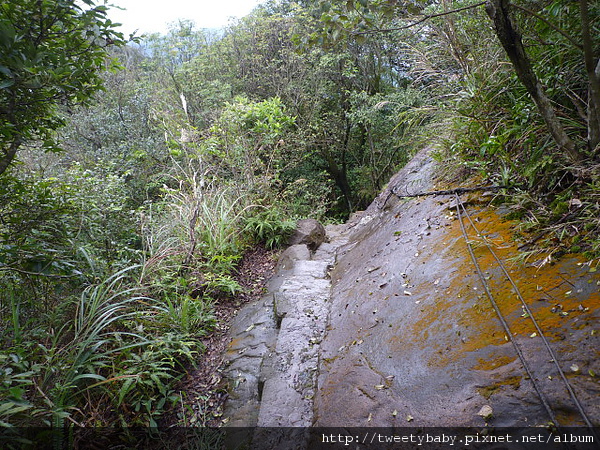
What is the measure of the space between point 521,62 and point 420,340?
1.51m

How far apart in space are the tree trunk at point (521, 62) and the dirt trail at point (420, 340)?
54 cm

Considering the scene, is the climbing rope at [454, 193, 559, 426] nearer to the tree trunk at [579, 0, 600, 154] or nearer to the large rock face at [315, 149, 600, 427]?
the large rock face at [315, 149, 600, 427]

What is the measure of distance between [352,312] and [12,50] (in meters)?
2.33

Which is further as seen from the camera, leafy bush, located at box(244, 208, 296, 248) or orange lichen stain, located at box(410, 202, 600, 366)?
leafy bush, located at box(244, 208, 296, 248)

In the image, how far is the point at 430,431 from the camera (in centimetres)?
133

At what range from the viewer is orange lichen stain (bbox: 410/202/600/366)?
4.58 feet

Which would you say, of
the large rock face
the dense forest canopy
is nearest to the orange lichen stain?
the large rock face

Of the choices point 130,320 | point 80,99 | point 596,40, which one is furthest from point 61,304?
point 596,40

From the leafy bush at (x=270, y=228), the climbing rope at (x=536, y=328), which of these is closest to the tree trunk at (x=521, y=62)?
the climbing rope at (x=536, y=328)

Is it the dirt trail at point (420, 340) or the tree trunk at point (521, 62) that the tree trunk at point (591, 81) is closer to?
the tree trunk at point (521, 62)

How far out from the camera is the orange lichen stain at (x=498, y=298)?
1.40 m

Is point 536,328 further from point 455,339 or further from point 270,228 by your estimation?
point 270,228

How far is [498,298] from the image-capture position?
1642 millimetres

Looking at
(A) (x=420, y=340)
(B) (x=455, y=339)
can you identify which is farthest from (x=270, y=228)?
(B) (x=455, y=339)
